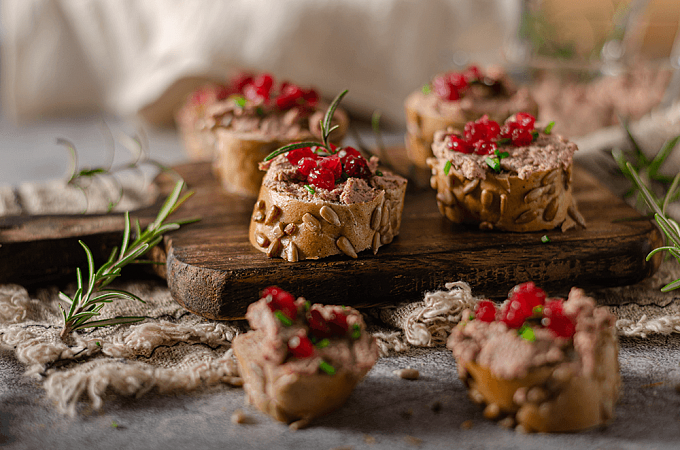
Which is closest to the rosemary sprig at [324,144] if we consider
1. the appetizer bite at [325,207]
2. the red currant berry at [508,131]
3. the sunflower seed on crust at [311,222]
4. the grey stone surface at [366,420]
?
the appetizer bite at [325,207]

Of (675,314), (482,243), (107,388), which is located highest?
(482,243)

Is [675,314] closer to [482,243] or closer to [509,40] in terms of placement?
[482,243]

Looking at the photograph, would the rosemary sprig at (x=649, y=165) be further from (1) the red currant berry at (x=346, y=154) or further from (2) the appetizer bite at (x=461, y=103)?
(1) the red currant berry at (x=346, y=154)

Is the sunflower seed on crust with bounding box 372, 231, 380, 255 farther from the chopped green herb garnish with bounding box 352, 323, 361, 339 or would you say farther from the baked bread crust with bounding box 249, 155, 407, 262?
the chopped green herb garnish with bounding box 352, 323, 361, 339

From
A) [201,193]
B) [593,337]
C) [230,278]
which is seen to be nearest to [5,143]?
[201,193]

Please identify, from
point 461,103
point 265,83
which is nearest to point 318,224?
point 265,83

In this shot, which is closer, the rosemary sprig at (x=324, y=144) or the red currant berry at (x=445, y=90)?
the rosemary sprig at (x=324, y=144)

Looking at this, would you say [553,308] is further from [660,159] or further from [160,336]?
[660,159]
